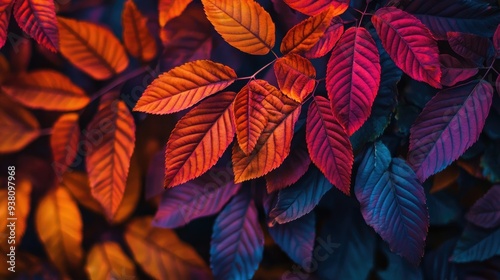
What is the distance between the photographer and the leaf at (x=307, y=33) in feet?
1.69

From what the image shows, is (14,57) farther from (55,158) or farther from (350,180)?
(350,180)

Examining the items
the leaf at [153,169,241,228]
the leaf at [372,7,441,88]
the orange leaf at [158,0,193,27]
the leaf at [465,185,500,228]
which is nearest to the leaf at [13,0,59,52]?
the orange leaf at [158,0,193,27]

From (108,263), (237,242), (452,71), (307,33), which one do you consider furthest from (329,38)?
(108,263)

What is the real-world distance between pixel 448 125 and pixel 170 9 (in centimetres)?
32

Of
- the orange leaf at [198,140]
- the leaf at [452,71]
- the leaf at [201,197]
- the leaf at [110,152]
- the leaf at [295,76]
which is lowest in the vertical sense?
the leaf at [201,197]

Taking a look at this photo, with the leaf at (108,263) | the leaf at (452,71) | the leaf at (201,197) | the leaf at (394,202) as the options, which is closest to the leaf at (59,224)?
the leaf at (108,263)

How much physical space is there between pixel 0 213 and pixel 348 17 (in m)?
0.46

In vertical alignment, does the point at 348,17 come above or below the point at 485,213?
above

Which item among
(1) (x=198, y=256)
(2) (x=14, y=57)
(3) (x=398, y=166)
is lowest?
(1) (x=198, y=256)

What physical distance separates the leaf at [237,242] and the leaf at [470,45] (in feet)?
0.92

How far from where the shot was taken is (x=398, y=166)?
1.90 ft

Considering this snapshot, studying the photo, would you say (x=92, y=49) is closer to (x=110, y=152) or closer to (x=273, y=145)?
(x=110, y=152)

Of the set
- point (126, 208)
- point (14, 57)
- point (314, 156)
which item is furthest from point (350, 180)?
point (14, 57)

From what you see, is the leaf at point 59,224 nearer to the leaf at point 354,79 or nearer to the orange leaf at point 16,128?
the orange leaf at point 16,128
